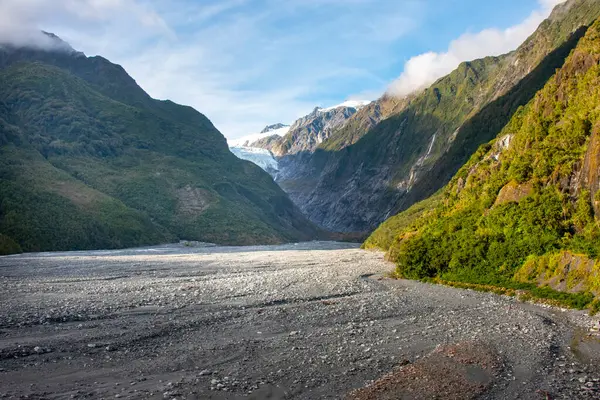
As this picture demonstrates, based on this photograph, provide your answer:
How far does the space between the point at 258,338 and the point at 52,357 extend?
7.55 m

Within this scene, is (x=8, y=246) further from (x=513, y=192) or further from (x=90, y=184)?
(x=513, y=192)

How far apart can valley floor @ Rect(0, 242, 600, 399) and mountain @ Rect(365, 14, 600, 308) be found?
387 centimetres

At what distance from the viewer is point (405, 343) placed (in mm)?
17578

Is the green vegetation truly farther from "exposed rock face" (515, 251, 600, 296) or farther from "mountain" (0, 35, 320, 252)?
"exposed rock face" (515, 251, 600, 296)

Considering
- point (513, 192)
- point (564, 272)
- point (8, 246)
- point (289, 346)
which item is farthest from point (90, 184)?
point (564, 272)

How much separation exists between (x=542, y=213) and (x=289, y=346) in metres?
22.0

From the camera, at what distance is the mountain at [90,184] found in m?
95.8

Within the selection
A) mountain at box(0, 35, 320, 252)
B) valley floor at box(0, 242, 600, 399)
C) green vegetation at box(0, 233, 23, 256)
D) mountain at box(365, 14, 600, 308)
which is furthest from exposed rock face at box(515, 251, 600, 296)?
mountain at box(0, 35, 320, 252)

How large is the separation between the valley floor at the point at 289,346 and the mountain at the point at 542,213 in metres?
3.87

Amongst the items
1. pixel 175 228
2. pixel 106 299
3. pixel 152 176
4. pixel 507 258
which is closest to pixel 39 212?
pixel 175 228

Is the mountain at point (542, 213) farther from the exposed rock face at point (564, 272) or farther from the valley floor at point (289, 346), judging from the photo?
the valley floor at point (289, 346)

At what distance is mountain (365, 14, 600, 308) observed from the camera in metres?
26.7

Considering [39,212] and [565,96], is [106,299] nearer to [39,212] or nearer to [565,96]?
[565,96]

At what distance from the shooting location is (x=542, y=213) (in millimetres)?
30125
